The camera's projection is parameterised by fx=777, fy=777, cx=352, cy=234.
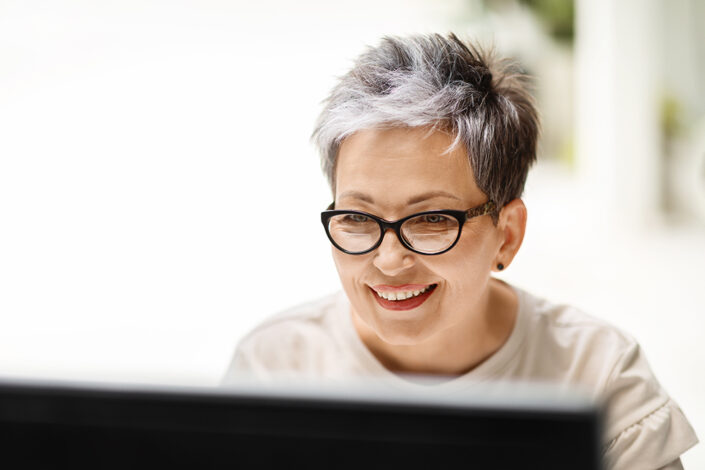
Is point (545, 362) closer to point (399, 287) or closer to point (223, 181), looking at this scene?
point (399, 287)

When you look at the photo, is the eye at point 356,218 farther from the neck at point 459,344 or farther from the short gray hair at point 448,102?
the neck at point 459,344

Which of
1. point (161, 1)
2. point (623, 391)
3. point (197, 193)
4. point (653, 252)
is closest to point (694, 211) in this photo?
point (653, 252)

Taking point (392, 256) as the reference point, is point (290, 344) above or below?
below

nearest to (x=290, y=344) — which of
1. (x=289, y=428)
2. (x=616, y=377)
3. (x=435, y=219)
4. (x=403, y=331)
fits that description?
(x=403, y=331)

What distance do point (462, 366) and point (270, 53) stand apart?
5.44 feet

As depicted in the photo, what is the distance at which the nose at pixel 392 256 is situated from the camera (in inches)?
35.0

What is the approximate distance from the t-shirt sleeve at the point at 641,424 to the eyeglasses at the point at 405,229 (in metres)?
0.27

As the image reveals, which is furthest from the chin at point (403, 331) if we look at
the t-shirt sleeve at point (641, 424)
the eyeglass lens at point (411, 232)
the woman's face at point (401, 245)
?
the t-shirt sleeve at point (641, 424)

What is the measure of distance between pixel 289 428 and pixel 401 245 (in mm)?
486

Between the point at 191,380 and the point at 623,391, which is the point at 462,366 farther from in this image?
the point at 191,380

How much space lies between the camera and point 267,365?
1090 mm

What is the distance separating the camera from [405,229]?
2.93 ft

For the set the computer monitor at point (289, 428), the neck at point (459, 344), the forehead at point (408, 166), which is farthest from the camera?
the neck at point (459, 344)

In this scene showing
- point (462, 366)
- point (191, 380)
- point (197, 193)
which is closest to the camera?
point (191, 380)
